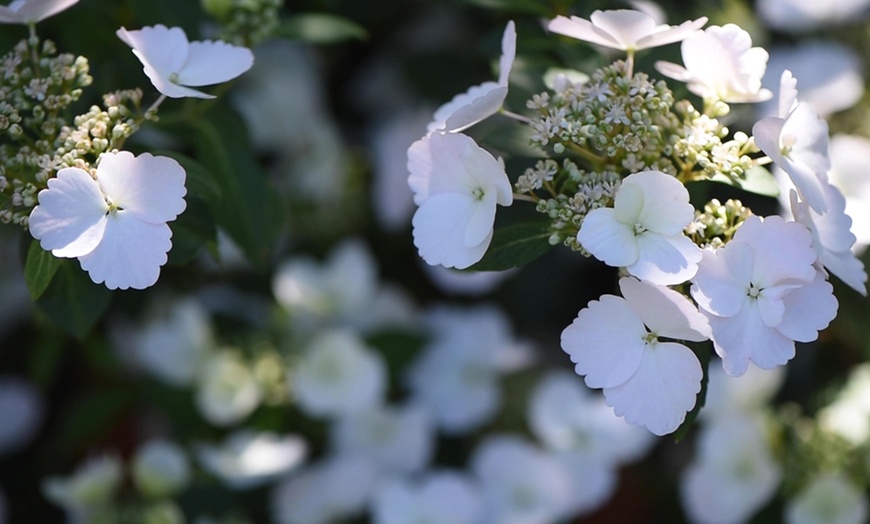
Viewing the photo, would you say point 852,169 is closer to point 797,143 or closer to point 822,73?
point 822,73

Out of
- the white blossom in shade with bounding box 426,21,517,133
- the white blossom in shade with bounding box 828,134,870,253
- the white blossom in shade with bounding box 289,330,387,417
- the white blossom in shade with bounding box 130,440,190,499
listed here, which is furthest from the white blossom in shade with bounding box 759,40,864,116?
the white blossom in shade with bounding box 130,440,190,499

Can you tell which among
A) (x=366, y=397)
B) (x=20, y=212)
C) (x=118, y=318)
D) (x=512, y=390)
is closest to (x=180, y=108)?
(x=20, y=212)

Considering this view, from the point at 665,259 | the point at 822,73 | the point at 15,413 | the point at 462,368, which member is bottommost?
the point at 15,413

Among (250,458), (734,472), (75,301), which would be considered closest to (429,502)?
(250,458)

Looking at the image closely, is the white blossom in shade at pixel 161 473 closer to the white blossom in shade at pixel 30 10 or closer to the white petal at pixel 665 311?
the white blossom in shade at pixel 30 10

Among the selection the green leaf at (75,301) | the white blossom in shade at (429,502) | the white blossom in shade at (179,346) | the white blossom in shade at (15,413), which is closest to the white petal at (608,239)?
the green leaf at (75,301)
